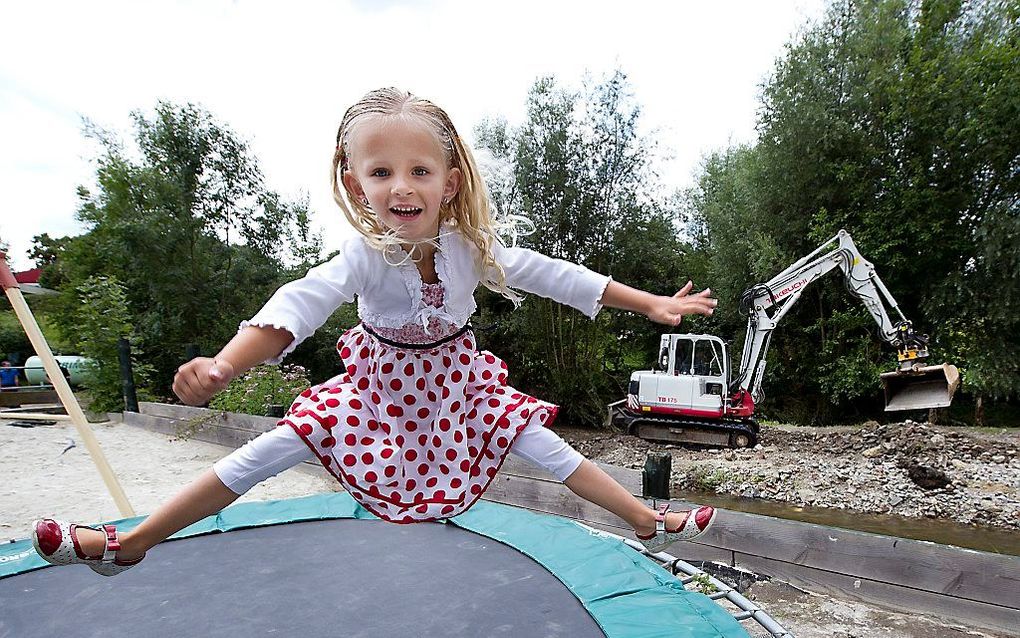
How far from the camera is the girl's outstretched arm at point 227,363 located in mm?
721

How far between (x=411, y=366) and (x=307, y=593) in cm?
99

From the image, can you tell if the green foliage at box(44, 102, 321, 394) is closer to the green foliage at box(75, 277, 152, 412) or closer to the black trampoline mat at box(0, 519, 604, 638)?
the green foliage at box(75, 277, 152, 412)

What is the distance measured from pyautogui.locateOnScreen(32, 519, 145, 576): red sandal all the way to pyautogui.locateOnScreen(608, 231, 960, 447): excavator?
199 inches

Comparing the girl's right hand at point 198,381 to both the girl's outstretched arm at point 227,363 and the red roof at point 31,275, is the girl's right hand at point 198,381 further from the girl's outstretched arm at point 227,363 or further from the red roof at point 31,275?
the red roof at point 31,275

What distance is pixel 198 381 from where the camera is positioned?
719 mm

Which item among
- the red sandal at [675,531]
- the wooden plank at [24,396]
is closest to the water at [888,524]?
the red sandal at [675,531]

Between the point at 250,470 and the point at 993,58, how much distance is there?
25.5 feet

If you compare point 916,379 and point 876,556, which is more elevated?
point 916,379

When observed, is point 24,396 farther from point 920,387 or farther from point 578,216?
point 920,387

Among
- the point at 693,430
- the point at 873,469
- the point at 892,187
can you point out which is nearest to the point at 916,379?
the point at 873,469

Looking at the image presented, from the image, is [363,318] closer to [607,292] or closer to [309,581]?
[607,292]

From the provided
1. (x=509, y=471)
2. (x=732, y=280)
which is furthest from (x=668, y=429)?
(x=509, y=471)

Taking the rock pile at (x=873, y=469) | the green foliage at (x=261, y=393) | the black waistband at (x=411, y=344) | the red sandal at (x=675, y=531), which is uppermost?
the black waistband at (x=411, y=344)

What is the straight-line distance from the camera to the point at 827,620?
6.77 feet
